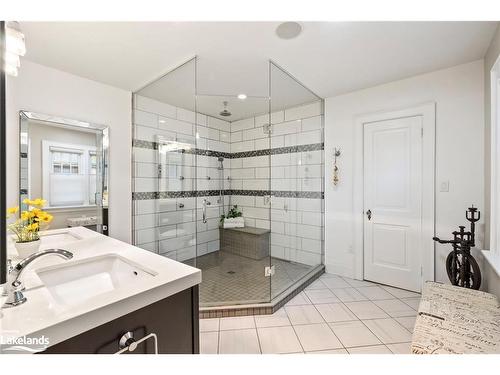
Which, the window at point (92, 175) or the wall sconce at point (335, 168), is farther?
the wall sconce at point (335, 168)

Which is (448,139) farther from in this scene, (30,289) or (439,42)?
(30,289)

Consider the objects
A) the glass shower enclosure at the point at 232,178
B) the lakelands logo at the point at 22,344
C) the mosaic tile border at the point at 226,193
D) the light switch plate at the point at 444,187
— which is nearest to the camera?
the lakelands logo at the point at 22,344

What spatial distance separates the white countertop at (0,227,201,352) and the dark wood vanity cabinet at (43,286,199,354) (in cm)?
3

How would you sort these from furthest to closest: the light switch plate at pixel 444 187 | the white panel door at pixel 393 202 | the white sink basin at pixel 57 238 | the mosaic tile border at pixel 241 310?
the white panel door at pixel 393 202 < the light switch plate at pixel 444 187 < the mosaic tile border at pixel 241 310 < the white sink basin at pixel 57 238

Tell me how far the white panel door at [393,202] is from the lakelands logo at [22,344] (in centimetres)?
288

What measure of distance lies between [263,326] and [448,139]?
250 centimetres

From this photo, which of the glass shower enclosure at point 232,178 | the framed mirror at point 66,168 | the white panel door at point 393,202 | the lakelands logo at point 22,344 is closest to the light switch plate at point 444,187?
the white panel door at point 393,202

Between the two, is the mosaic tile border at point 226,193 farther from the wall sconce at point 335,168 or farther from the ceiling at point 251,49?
the ceiling at point 251,49

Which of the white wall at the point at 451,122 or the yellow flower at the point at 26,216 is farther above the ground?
the white wall at the point at 451,122

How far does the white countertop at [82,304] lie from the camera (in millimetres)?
585
